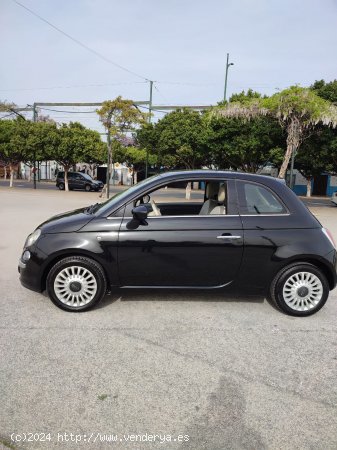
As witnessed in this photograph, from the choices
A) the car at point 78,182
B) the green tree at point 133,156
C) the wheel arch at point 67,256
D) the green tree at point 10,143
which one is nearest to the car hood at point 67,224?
the wheel arch at point 67,256

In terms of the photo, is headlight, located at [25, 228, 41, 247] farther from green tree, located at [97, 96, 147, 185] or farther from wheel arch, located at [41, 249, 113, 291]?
green tree, located at [97, 96, 147, 185]

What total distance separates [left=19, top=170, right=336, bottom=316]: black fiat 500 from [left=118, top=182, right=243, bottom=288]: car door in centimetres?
1

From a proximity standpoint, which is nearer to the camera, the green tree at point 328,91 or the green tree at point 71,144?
the green tree at point 328,91

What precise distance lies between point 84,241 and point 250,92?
19399 mm

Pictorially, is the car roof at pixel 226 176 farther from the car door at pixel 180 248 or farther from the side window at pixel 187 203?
the car door at pixel 180 248

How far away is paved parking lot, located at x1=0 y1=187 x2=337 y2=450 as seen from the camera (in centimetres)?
228

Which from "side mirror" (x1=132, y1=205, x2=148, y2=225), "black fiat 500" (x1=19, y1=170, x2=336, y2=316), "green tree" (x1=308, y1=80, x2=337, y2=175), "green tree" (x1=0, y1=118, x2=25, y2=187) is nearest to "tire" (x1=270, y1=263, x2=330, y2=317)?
"black fiat 500" (x1=19, y1=170, x2=336, y2=316)

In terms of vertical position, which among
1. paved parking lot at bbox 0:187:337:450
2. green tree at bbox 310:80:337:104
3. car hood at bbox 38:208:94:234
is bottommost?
paved parking lot at bbox 0:187:337:450

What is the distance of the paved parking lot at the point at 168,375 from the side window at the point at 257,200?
121 cm

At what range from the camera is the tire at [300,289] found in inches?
160

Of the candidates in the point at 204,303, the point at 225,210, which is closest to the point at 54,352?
the point at 204,303

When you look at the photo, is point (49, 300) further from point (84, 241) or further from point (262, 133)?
point (262, 133)

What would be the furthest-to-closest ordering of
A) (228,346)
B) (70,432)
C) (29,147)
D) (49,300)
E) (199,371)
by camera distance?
(29,147) < (49,300) < (228,346) < (199,371) < (70,432)

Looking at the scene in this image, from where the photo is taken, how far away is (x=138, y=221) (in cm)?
394
